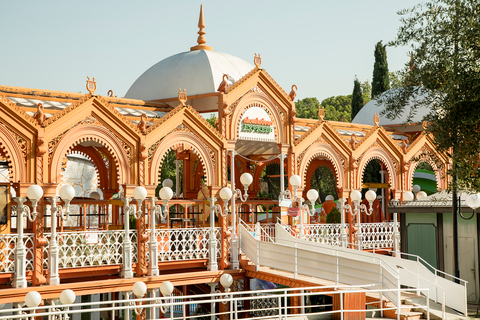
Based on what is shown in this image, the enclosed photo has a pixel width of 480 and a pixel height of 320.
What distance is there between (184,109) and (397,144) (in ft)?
34.9

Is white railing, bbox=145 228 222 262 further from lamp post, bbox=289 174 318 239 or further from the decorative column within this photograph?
lamp post, bbox=289 174 318 239

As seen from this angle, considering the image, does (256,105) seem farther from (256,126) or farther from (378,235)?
(378,235)

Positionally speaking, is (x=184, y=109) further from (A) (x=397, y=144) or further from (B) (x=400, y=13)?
(A) (x=397, y=144)

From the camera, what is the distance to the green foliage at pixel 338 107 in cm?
6869

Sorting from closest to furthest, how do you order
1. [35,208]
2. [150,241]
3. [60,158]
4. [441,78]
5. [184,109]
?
1. [441,78]
2. [35,208]
3. [60,158]
4. [150,241]
5. [184,109]

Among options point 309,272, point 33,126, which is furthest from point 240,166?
point 33,126

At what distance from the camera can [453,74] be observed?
13.6 m

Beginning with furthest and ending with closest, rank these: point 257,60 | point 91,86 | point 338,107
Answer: point 338,107 < point 257,60 < point 91,86

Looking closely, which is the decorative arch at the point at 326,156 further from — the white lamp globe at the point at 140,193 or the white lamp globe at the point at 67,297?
the white lamp globe at the point at 67,297

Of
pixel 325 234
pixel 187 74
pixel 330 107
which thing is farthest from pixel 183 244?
pixel 330 107

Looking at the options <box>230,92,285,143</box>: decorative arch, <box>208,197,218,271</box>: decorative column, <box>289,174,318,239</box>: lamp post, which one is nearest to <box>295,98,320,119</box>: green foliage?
<box>230,92,285,143</box>: decorative arch

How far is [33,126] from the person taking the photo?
16266 millimetres

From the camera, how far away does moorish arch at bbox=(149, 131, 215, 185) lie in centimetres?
1866

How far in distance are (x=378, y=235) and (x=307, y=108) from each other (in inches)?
1874
